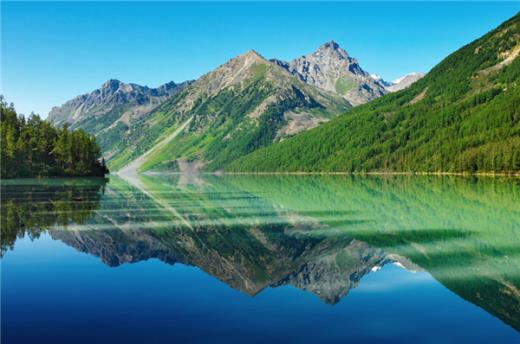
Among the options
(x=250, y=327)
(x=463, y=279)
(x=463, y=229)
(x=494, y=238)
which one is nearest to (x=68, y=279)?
(x=250, y=327)

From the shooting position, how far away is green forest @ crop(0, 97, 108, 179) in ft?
401

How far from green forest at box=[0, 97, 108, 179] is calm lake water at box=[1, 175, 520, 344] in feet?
333

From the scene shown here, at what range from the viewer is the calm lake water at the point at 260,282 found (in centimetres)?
1212

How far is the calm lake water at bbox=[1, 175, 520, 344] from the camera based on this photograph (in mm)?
12117

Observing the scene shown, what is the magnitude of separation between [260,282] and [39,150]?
136708 mm

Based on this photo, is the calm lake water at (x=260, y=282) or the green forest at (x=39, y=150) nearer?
the calm lake water at (x=260, y=282)

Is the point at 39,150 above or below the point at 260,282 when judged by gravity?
above

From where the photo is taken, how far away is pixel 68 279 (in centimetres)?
1775

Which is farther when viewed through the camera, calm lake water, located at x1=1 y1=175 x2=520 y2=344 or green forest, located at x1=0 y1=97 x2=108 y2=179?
green forest, located at x1=0 y1=97 x2=108 y2=179

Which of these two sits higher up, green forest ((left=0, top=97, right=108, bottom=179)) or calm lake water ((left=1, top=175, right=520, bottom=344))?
green forest ((left=0, top=97, right=108, bottom=179))

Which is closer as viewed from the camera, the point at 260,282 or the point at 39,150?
the point at 260,282

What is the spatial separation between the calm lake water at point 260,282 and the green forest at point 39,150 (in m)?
102

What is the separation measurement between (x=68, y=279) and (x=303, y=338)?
10704mm

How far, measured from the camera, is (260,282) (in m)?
17.8
